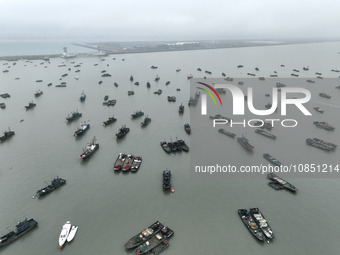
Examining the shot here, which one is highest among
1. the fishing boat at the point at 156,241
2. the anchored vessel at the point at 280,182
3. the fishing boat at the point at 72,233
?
the anchored vessel at the point at 280,182

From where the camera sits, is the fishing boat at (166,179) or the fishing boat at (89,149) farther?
the fishing boat at (89,149)

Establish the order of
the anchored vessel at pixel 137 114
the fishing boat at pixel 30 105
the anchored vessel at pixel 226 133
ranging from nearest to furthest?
the anchored vessel at pixel 226 133
the anchored vessel at pixel 137 114
the fishing boat at pixel 30 105

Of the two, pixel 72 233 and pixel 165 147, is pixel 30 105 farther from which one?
pixel 72 233

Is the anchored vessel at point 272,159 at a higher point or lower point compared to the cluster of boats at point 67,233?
higher

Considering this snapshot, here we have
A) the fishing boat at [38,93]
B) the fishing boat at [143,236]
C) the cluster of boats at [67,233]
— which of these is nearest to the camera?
the fishing boat at [143,236]

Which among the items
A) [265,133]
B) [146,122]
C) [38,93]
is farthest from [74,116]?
[265,133]

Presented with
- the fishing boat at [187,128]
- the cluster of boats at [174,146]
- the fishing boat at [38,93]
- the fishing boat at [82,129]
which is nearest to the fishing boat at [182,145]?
the cluster of boats at [174,146]

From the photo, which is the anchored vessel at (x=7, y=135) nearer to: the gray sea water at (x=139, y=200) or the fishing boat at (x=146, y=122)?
the gray sea water at (x=139, y=200)

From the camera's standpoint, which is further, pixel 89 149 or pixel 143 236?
pixel 89 149
